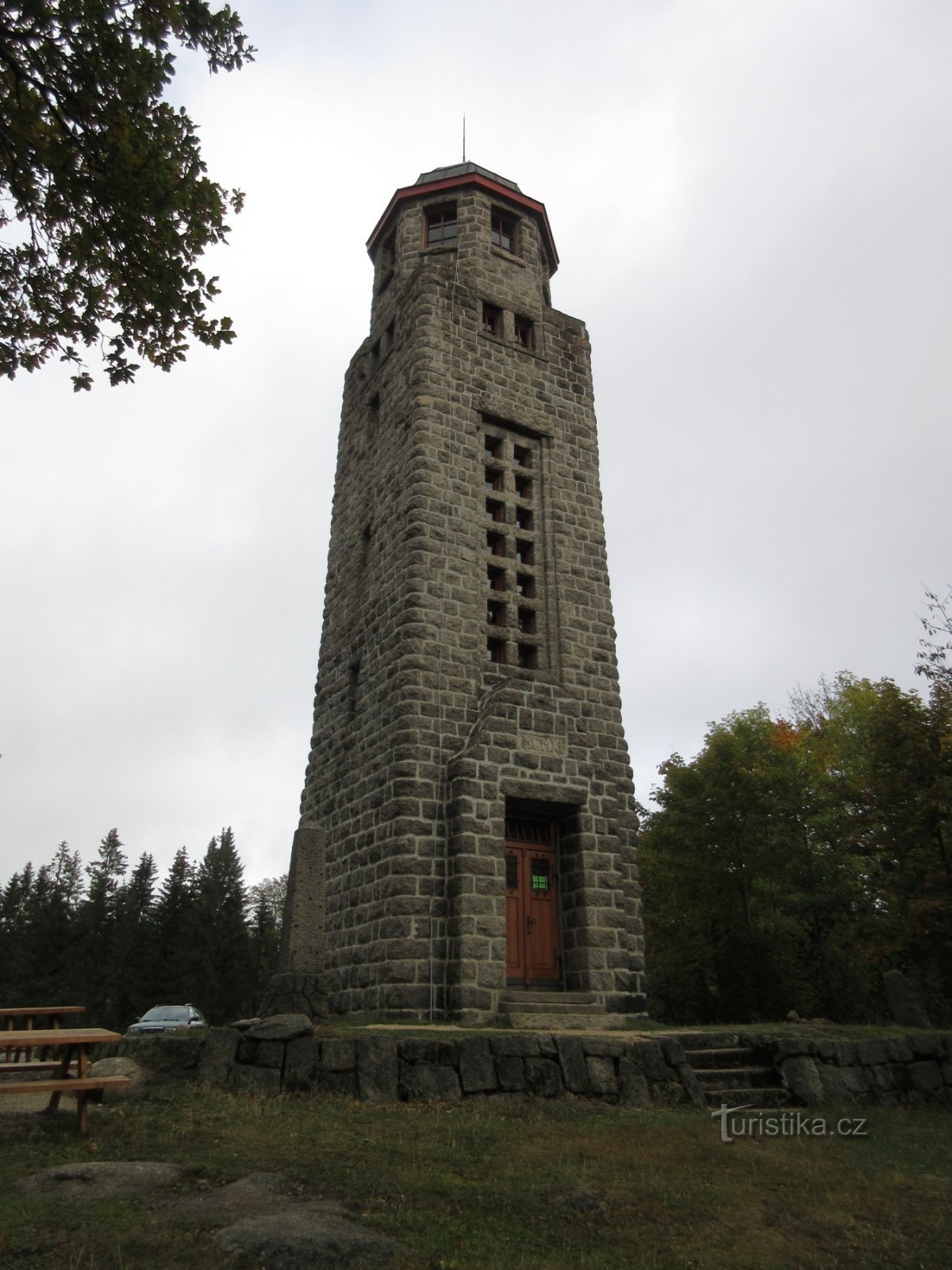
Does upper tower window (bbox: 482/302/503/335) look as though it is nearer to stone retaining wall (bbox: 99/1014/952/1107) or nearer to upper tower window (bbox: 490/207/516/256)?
upper tower window (bbox: 490/207/516/256)

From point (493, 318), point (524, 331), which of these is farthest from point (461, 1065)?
point (524, 331)

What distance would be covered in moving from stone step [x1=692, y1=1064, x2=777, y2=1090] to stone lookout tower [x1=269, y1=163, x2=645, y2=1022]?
2.45 metres

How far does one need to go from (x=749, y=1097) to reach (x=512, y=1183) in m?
4.58

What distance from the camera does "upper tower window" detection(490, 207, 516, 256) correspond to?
1892cm

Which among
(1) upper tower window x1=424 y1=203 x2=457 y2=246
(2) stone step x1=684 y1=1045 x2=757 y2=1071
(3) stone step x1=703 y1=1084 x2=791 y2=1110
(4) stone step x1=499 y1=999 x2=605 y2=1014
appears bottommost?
(3) stone step x1=703 y1=1084 x2=791 y2=1110

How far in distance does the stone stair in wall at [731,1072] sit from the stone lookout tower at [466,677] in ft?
7.26

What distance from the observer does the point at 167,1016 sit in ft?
70.0

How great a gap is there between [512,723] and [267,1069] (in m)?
6.24

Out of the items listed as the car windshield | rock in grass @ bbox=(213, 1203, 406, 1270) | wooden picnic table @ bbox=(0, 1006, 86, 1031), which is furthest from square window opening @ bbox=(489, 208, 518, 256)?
the car windshield

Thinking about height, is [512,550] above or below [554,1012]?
above

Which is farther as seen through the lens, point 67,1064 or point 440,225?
point 440,225

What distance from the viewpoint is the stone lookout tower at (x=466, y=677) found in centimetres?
1204

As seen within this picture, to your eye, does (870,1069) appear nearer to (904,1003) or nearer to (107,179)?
(904,1003)

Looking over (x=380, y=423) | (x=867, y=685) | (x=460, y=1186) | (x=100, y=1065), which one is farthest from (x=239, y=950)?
(x=460, y=1186)
